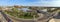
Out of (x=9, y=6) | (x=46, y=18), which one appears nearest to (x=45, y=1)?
(x=46, y=18)

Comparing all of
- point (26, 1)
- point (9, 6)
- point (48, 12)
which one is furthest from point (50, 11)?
point (9, 6)

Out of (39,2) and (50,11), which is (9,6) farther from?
(50,11)

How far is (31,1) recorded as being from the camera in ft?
2.73

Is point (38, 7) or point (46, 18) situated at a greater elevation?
point (38, 7)

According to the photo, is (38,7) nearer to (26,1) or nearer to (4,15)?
(26,1)

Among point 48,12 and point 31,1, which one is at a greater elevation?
point 31,1

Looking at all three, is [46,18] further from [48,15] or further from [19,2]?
[19,2]

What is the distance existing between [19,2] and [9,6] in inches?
4.3

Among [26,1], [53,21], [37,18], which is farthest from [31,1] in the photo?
[53,21]

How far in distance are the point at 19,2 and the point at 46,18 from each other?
319 millimetres

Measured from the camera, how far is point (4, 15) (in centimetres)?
79

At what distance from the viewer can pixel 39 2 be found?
2.71ft

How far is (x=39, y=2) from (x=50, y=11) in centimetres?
14

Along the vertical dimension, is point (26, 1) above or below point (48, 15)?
above
